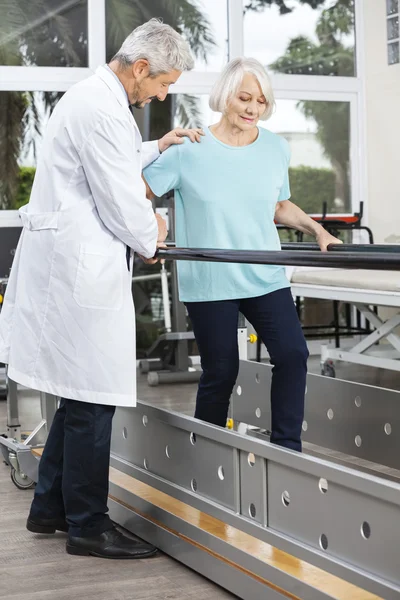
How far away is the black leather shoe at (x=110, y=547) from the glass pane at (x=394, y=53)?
4.94 metres

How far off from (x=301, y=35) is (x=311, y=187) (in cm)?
110

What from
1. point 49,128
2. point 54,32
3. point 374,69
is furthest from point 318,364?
point 49,128

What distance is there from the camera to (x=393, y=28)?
6777mm

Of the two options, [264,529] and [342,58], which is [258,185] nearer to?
[264,529]

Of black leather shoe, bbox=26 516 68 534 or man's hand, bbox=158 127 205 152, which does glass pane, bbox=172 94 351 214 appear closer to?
man's hand, bbox=158 127 205 152

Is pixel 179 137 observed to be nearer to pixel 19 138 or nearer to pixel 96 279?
pixel 96 279

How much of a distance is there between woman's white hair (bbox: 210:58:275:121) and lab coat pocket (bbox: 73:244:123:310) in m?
0.54

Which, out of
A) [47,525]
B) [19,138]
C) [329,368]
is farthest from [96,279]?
[19,138]

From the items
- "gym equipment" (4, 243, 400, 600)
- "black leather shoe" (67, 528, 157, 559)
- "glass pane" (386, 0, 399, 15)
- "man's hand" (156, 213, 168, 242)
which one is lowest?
"black leather shoe" (67, 528, 157, 559)

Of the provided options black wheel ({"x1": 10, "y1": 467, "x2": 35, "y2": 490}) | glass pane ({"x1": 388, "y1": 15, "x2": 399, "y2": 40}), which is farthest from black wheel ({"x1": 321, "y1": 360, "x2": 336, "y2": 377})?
black wheel ({"x1": 10, "y1": 467, "x2": 35, "y2": 490})

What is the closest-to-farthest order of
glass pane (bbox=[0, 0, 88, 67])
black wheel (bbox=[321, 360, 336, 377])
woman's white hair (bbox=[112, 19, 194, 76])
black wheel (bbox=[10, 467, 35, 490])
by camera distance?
woman's white hair (bbox=[112, 19, 194, 76]), black wheel (bbox=[10, 467, 35, 490]), black wheel (bbox=[321, 360, 336, 377]), glass pane (bbox=[0, 0, 88, 67])

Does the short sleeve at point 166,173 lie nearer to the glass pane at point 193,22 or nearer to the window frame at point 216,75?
the window frame at point 216,75

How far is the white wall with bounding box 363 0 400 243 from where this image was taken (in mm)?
6902

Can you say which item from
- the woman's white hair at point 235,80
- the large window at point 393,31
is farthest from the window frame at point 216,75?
the woman's white hair at point 235,80
